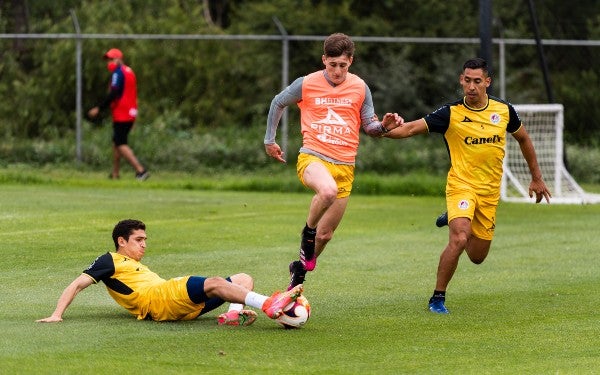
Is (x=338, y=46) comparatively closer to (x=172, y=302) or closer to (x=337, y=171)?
(x=337, y=171)

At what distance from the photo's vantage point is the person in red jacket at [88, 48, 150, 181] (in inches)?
942

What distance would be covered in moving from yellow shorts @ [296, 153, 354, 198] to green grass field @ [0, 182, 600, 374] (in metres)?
0.94

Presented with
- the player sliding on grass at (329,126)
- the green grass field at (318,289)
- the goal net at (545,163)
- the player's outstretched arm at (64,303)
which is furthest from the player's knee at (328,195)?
the goal net at (545,163)

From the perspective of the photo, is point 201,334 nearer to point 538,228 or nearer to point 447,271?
point 447,271

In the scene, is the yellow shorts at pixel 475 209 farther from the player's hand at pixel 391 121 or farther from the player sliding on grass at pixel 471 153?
the player's hand at pixel 391 121

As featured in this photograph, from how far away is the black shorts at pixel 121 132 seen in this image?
23969mm

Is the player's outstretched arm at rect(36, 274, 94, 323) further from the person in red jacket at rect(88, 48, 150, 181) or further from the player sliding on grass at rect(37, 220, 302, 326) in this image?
the person in red jacket at rect(88, 48, 150, 181)

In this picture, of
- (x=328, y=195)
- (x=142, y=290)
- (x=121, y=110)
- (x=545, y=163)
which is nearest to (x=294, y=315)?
(x=142, y=290)

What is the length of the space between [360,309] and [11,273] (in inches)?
141

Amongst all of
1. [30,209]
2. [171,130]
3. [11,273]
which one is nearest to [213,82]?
[171,130]

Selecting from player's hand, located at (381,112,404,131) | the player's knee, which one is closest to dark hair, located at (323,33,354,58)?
player's hand, located at (381,112,404,131)

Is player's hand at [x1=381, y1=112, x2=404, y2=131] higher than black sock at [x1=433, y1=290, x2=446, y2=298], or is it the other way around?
player's hand at [x1=381, y1=112, x2=404, y2=131]

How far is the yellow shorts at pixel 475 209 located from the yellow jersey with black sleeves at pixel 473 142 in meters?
0.05

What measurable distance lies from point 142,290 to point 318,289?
256cm
